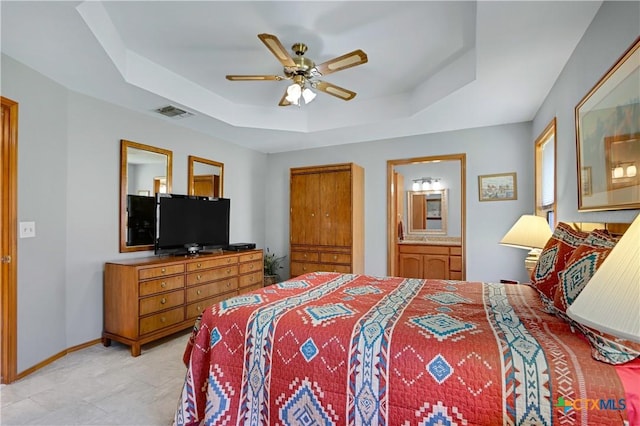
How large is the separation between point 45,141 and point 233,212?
2.43 metres

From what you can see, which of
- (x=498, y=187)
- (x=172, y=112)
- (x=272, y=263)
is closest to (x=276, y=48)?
(x=172, y=112)

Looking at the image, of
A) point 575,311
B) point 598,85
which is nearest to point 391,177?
point 598,85

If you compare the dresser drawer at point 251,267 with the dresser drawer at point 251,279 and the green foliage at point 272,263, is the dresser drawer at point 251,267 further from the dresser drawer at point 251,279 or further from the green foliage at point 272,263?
the green foliage at point 272,263

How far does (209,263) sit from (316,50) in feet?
7.86

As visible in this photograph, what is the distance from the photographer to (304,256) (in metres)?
4.70

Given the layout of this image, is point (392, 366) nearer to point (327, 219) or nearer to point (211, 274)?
point (211, 274)

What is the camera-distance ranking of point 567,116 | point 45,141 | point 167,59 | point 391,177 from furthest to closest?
1. point 391,177
2. point 167,59
3. point 45,141
4. point 567,116

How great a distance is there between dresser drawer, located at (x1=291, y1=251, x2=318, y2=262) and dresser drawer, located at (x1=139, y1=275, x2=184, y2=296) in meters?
1.84

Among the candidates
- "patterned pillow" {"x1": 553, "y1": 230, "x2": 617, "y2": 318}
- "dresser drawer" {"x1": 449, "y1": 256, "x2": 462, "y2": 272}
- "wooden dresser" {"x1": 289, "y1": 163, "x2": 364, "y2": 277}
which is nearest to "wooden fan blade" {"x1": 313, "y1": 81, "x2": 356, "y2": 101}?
"wooden dresser" {"x1": 289, "y1": 163, "x2": 364, "y2": 277}

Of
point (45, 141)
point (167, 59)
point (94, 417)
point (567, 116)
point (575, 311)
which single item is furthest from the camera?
point (167, 59)

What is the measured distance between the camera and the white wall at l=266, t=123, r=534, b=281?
3855 mm

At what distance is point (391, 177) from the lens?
15.0ft

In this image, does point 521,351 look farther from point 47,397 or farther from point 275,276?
point 275,276

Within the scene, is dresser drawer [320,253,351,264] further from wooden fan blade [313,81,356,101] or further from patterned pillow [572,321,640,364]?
patterned pillow [572,321,640,364]
